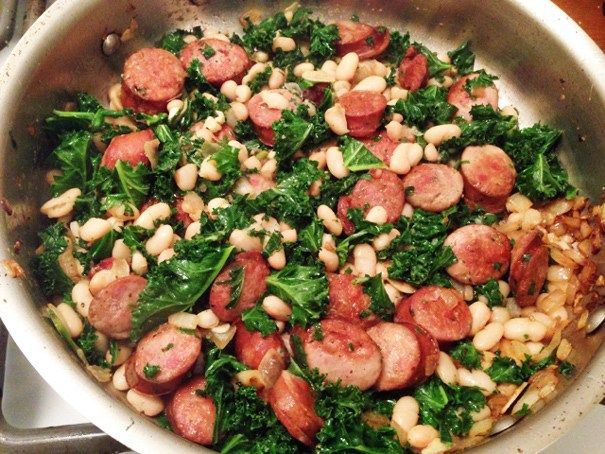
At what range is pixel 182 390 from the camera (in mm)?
2121

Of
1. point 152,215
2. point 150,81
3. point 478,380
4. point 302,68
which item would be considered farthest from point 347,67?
point 478,380

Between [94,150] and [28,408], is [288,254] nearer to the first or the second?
[94,150]

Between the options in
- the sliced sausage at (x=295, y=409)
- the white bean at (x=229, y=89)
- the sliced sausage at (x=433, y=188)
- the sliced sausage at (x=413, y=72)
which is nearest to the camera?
the sliced sausage at (x=295, y=409)

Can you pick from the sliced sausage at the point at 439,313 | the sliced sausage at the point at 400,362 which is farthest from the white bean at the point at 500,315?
the sliced sausage at the point at 400,362

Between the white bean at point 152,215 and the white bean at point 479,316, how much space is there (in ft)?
4.27

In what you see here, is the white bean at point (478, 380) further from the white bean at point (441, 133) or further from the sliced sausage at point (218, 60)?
the sliced sausage at point (218, 60)

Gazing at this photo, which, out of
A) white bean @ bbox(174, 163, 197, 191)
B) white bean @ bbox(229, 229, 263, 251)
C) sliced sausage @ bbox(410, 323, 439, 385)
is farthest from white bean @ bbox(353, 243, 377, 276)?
white bean @ bbox(174, 163, 197, 191)

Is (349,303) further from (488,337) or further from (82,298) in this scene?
(82,298)

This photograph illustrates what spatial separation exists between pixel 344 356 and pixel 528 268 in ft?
2.82

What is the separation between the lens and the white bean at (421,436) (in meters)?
2.00

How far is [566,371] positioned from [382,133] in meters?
1.25

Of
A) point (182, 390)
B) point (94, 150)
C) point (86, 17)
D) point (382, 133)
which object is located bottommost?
point (182, 390)

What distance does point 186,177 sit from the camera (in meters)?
2.43

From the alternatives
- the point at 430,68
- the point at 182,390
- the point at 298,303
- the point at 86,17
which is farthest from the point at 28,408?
the point at 430,68
